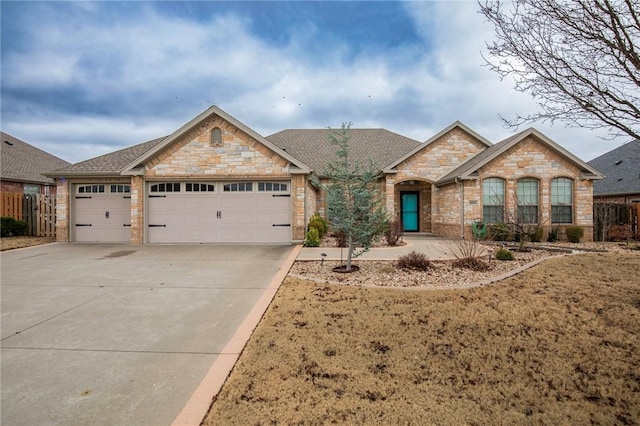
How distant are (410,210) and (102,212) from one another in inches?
619

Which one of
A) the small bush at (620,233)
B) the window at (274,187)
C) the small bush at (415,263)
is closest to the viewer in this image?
the small bush at (415,263)

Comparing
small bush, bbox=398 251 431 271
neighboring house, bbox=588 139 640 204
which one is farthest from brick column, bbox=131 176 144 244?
neighboring house, bbox=588 139 640 204

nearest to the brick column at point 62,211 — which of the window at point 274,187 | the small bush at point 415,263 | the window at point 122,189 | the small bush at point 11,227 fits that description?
the window at point 122,189

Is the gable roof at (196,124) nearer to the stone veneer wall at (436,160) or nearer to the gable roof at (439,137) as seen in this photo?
the gable roof at (439,137)

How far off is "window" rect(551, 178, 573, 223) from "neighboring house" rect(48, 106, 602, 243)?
0.05 meters

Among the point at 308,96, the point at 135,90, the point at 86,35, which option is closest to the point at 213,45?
the point at 86,35

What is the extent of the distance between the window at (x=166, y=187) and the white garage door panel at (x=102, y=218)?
1532 mm

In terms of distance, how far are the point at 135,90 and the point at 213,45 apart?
577 cm

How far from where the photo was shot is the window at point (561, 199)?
46.2ft

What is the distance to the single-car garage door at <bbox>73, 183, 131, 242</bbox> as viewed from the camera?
45.4 ft

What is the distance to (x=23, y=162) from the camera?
21516mm

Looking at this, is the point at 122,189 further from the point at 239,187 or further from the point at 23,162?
the point at 23,162

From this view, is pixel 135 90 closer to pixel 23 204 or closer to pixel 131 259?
pixel 23 204

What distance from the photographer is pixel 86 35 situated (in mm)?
10711
